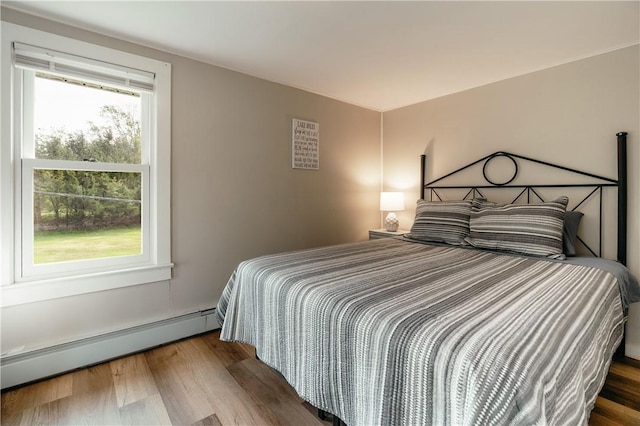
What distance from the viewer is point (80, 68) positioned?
196 cm

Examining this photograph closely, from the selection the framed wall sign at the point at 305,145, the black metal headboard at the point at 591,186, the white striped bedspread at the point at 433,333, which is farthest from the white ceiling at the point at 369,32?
the white striped bedspread at the point at 433,333

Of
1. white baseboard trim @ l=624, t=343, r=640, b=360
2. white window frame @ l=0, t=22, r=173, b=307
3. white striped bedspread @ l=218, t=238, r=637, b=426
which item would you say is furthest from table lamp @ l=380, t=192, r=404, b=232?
white window frame @ l=0, t=22, r=173, b=307

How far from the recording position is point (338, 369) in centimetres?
118

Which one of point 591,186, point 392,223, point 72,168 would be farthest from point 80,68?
point 591,186

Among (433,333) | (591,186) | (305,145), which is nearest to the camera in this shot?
(433,333)

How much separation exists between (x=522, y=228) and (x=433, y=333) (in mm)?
1632

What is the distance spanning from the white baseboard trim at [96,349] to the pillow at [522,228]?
2.27 m

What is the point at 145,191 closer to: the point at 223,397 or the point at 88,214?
the point at 88,214

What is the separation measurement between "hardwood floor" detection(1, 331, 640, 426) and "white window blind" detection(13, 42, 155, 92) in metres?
1.89

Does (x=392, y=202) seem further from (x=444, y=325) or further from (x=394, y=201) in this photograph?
(x=444, y=325)

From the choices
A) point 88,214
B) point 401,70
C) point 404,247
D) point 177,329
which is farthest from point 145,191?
point 401,70

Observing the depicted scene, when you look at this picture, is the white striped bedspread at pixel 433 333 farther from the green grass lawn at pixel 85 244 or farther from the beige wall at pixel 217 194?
the green grass lawn at pixel 85 244

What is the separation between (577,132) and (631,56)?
0.55m

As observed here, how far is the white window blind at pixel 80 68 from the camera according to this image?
1774mm
